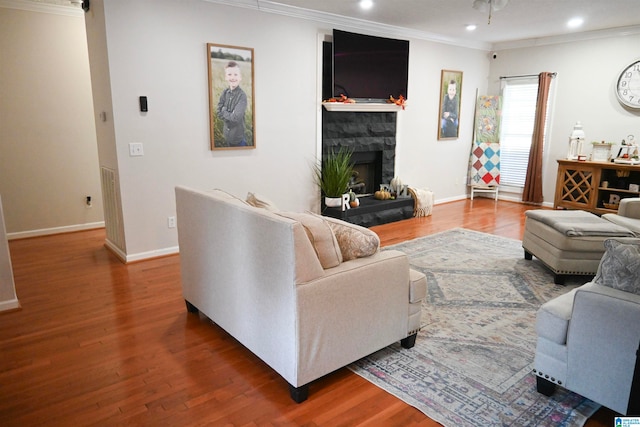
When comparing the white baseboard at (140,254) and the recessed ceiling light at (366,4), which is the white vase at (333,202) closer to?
the white baseboard at (140,254)

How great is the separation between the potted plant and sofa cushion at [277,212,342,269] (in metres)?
3.00

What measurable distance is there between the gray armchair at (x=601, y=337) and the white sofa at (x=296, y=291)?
73 cm

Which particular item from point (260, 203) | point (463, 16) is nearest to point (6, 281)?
point (260, 203)

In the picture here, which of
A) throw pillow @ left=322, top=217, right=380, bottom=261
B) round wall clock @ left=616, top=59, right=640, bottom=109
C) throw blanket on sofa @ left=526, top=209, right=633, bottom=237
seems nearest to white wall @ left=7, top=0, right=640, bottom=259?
round wall clock @ left=616, top=59, right=640, bottom=109

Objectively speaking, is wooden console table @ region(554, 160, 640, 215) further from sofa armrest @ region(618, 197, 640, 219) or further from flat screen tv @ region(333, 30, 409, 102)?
flat screen tv @ region(333, 30, 409, 102)

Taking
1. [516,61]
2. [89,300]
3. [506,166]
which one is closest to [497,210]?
[506,166]

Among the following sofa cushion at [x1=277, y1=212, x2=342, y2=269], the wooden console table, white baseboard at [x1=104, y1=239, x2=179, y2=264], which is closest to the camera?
sofa cushion at [x1=277, y1=212, x2=342, y2=269]

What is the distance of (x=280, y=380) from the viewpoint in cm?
234

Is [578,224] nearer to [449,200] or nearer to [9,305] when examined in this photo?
[449,200]

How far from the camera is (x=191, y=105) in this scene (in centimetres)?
427

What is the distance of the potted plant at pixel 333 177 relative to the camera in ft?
17.3

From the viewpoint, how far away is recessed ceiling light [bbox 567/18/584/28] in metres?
5.38

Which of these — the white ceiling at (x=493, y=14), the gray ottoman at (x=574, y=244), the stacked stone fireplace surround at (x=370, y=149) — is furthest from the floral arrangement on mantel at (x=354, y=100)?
the gray ottoman at (x=574, y=244)

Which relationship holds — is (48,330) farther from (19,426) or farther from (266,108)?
(266,108)
